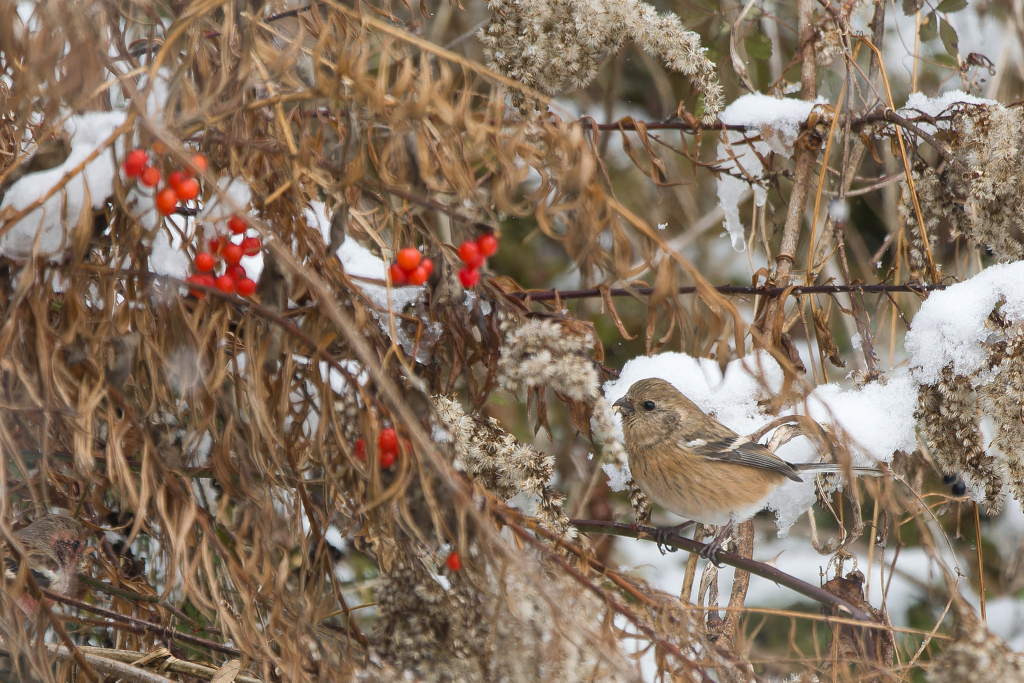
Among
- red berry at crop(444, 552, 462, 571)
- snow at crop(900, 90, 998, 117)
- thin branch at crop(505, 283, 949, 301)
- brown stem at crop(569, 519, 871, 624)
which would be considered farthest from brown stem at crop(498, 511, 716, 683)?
snow at crop(900, 90, 998, 117)

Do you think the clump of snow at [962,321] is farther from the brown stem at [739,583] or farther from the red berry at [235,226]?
the red berry at [235,226]

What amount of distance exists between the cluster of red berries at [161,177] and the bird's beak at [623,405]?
1410mm

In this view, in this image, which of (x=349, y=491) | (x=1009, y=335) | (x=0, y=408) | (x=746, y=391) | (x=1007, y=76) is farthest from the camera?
(x=1007, y=76)

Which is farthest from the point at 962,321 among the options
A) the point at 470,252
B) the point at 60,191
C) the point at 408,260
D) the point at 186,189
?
the point at 60,191

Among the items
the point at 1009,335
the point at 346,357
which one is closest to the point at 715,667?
the point at 346,357

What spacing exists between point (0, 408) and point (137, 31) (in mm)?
781

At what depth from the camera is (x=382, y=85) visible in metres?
1.22

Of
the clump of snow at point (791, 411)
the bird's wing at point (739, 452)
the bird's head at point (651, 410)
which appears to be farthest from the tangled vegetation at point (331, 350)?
the bird's head at point (651, 410)

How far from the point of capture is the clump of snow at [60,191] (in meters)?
1.47

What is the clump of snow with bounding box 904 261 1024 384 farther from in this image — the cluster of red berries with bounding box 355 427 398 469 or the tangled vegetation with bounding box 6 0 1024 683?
the cluster of red berries with bounding box 355 427 398 469

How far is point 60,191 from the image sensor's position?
1452 mm

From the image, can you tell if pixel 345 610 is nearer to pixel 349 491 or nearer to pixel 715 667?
pixel 349 491

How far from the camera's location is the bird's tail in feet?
6.99

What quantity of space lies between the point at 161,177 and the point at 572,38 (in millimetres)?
1156
